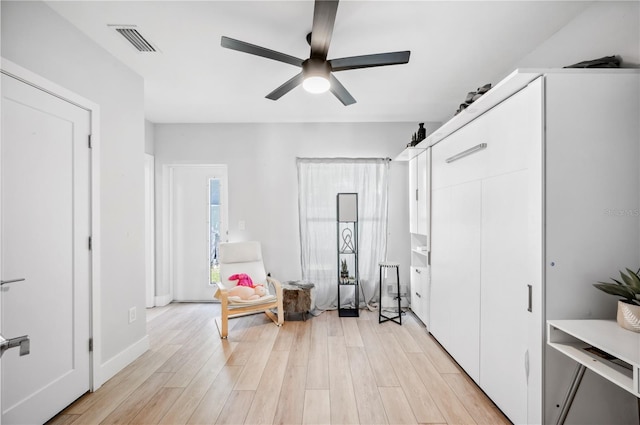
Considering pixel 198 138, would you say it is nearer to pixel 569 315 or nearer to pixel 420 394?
pixel 420 394

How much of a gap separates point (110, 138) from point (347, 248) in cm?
290

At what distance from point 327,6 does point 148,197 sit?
3.72 meters

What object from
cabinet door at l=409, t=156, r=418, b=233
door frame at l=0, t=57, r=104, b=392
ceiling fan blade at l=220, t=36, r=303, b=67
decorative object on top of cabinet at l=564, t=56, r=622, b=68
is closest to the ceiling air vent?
door frame at l=0, t=57, r=104, b=392

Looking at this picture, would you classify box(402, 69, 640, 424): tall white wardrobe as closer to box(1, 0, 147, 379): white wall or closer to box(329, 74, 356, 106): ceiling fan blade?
box(329, 74, 356, 106): ceiling fan blade

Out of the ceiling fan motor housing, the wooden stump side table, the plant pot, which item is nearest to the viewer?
the plant pot

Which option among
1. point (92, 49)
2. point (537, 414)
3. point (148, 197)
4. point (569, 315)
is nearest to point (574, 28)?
point (569, 315)

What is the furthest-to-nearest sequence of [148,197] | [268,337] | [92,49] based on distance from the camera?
[148,197] → [268,337] → [92,49]

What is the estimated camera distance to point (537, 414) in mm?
1605

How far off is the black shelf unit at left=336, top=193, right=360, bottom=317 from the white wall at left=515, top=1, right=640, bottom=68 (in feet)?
7.70

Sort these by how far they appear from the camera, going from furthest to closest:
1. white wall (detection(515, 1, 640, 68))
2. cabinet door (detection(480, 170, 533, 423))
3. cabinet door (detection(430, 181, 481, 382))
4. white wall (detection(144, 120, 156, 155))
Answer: white wall (detection(144, 120, 156, 155)) → cabinet door (detection(430, 181, 481, 382)) → cabinet door (detection(480, 170, 533, 423)) → white wall (detection(515, 1, 640, 68))

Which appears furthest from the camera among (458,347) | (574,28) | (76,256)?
(458,347)

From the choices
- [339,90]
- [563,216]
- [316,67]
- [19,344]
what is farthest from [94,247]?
[563,216]

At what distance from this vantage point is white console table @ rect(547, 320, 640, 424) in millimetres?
1150

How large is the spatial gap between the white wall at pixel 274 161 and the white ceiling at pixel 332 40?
33.1 inches
